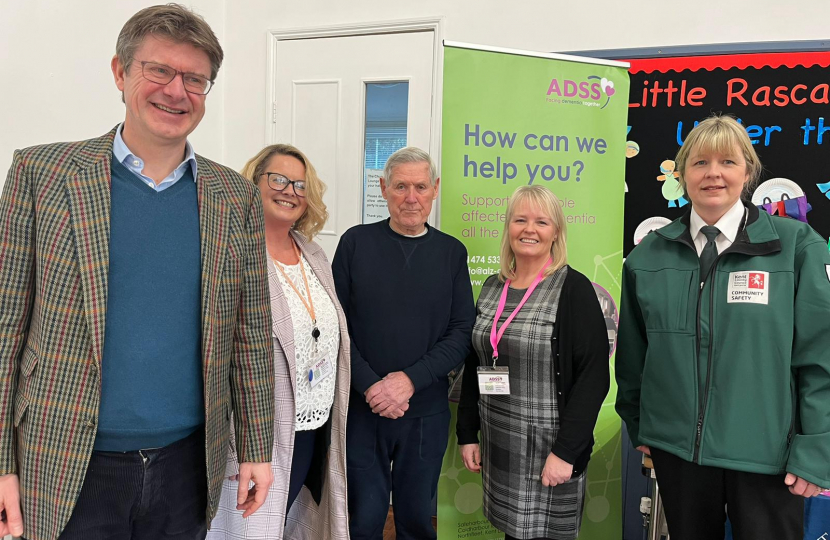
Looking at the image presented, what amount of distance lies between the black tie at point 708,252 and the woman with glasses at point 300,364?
3.62 ft

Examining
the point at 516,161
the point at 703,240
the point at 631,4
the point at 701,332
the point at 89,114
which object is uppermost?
the point at 631,4

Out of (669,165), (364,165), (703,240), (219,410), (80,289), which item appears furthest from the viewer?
(364,165)

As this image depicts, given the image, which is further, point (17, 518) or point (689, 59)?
point (689, 59)

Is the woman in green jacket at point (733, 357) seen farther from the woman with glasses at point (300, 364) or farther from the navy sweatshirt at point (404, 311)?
the woman with glasses at point (300, 364)

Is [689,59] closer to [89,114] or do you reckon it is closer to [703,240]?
[703,240]

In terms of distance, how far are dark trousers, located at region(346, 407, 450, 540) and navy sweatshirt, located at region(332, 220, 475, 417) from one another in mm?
62

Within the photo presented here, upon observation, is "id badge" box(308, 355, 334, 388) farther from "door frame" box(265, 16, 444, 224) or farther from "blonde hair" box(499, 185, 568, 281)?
"door frame" box(265, 16, 444, 224)

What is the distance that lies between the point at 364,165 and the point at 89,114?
1.38 metres

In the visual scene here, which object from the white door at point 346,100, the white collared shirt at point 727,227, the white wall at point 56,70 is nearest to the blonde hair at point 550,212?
the white collared shirt at point 727,227

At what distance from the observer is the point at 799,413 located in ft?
4.69

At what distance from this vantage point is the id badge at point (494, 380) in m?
1.80

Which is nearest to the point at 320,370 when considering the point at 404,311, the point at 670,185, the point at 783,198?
the point at 404,311

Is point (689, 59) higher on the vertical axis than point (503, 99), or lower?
higher

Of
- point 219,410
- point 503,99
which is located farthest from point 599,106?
point 219,410
